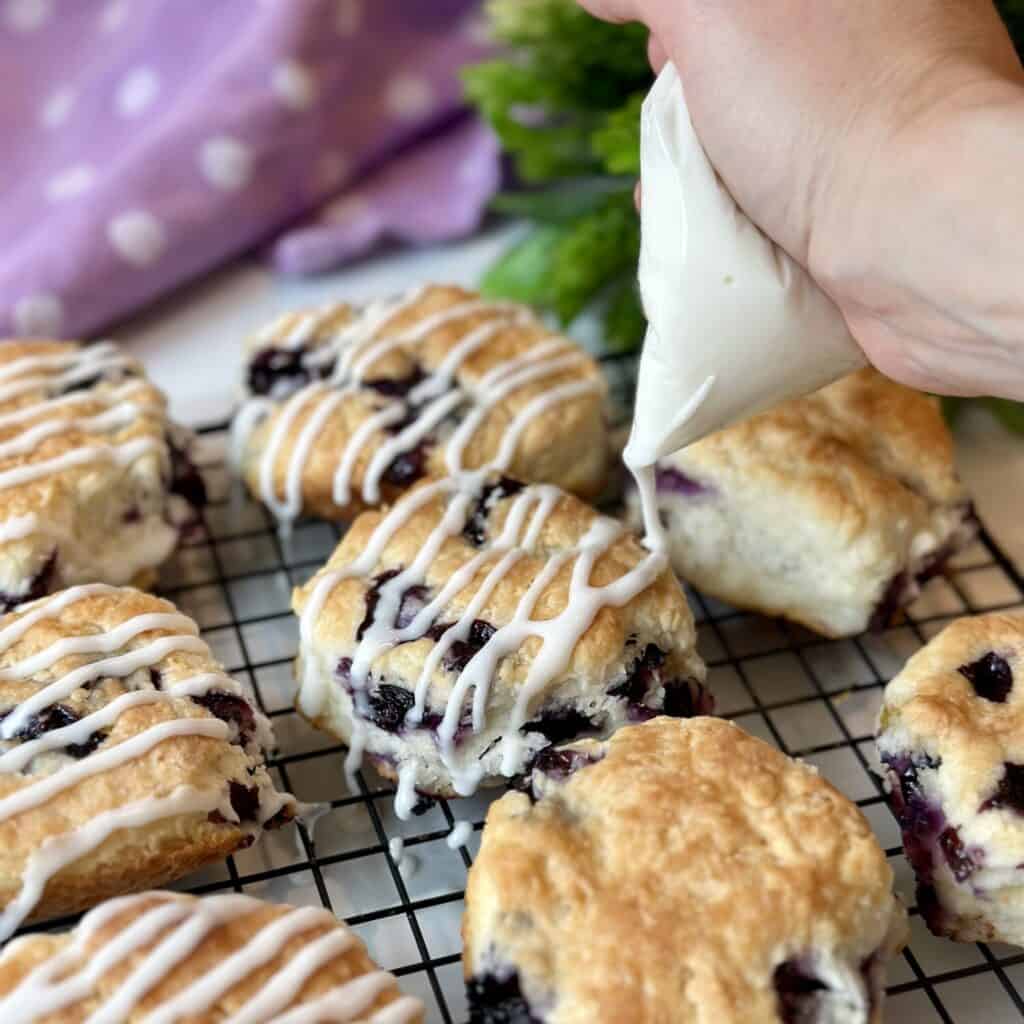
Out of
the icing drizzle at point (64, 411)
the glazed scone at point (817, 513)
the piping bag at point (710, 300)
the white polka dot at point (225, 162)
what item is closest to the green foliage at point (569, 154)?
the white polka dot at point (225, 162)

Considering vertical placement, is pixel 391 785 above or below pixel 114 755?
below

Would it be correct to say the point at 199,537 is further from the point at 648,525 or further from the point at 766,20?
the point at 766,20

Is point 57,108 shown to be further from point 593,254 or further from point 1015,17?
point 1015,17

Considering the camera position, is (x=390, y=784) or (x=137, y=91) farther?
(x=137, y=91)

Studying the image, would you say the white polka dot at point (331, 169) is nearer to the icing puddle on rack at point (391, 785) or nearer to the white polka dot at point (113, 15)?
the white polka dot at point (113, 15)

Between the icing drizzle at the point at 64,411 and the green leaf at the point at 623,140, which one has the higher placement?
the green leaf at the point at 623,140

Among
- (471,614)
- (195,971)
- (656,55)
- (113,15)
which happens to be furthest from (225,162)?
(195,971)

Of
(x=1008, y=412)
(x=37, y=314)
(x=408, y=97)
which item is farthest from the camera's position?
(x=408, y=97)

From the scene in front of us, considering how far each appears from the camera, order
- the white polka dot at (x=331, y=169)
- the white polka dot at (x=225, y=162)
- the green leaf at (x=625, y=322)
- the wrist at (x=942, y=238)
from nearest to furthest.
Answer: the wrist at (x=942, y=238) < the green leaf at (x=625, y=322) < the white polka dot at (x=225, y=162) < the white polka dot at (x=331, y=169)
